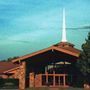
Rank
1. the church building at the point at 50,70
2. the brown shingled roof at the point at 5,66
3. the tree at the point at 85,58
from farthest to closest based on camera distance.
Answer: the brown shingled roof at the point at 5,66 < the church building at the point at 50,70 < the tree at the point at 85,58

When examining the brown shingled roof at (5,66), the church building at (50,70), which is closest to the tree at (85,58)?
the church building at (50,70)

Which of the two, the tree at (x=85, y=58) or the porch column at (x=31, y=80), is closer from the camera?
the tree at (x=85, y=58)

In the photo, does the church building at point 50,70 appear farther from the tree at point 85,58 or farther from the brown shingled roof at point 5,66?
the brown shingled roof at point 5,66

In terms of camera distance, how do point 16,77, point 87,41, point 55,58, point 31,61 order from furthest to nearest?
point 16,77 < point 55,58 < point 31,61 < point 87,41

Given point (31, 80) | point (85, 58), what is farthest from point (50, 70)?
point (85, 58)

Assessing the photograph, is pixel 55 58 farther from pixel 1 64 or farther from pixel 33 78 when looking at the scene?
pixel 1 64

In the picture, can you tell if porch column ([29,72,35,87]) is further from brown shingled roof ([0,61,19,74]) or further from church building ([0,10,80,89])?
brown shingled roof ([0,61,19,74])

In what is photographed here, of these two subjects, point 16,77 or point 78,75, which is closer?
point 78,75

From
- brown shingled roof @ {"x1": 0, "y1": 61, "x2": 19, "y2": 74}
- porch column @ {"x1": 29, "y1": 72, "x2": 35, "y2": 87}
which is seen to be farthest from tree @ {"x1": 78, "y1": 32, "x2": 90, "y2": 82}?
brown shingled roof @ {"x1": 0, "y1": 61, "x2": 19, "y2": 74}

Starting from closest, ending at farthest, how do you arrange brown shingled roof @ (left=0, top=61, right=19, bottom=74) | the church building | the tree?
the tree
the church building
brown shingled roof @ (left=0, top=61, right=19, bottom=74)

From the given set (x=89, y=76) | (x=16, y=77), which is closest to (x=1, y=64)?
(x=16, y=77)

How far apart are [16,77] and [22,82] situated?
10800mm

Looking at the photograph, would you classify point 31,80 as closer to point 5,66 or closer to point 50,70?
point 50,70

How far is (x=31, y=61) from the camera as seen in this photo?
38531 millimetres
